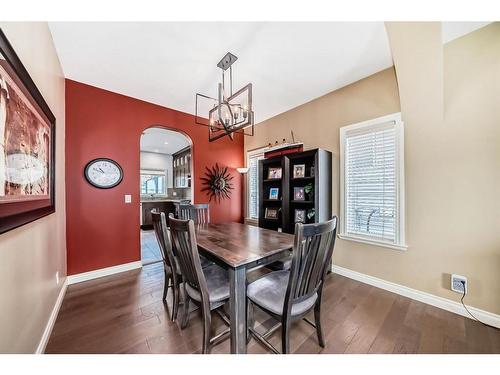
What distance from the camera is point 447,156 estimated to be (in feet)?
6.09

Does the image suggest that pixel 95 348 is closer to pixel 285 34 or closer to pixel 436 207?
pixel 285 34

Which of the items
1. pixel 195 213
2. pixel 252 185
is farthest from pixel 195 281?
pixel 252 185

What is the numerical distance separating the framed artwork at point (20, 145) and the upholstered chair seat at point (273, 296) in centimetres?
137

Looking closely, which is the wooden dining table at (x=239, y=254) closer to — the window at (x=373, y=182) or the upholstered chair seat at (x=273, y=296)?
the upholstered chair seat at (x=273, y=296)

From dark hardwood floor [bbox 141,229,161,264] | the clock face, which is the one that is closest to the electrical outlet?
the clock face

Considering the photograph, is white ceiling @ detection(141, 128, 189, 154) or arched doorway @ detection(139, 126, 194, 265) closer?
white ceiling @ detection(141, 128, 189, 154)

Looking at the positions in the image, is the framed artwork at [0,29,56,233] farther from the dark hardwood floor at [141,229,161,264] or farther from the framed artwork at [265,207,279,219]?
the framed artwork at [265,207,279,219]

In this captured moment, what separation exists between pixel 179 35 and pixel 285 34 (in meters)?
0.98

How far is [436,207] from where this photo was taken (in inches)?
75.8

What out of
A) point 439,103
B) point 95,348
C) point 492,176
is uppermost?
point 439,103

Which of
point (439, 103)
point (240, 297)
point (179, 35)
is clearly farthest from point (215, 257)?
point (439, 103)

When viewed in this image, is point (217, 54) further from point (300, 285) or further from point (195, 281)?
point (300, 285)

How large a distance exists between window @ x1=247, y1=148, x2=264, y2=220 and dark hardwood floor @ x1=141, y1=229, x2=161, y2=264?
193 cm

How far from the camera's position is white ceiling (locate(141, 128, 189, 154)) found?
4621 millimetres
